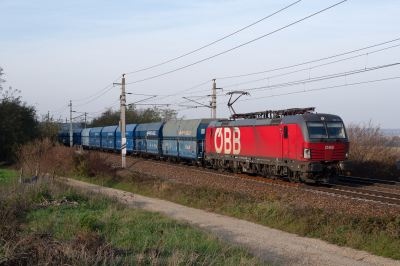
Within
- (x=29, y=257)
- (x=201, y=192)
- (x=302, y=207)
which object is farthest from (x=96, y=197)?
(x=29, y=257)

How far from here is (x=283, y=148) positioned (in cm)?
1888

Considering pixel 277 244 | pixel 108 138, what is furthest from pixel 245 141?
pixel 108 138

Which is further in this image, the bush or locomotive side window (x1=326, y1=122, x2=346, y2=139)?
the bush

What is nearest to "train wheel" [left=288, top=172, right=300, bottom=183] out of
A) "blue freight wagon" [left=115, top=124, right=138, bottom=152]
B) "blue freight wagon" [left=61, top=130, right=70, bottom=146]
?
"blue freight wagon" [left=115, top=124, right=138, bottom=152]

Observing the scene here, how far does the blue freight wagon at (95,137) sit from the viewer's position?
2026 inches

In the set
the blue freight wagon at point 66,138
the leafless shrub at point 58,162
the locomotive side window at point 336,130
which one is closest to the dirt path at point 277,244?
the locomotive side window at point 336,130

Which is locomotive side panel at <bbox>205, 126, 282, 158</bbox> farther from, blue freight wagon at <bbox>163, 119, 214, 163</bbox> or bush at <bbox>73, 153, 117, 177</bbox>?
bush at <bbox>73, 153, 117, 177</bbox>

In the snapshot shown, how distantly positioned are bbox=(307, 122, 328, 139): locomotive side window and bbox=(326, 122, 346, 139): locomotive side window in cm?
32

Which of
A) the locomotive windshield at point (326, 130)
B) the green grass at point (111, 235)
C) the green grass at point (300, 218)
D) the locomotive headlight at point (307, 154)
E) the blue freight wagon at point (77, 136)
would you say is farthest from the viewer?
the blue freight wagon at point (77, 136)

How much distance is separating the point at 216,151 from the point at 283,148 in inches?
293

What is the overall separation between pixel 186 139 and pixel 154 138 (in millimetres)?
6657

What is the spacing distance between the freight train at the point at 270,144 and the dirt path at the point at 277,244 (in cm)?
647

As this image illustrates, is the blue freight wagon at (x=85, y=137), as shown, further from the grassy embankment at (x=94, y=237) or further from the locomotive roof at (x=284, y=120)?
the grassy embankment at (x=94, y=237)

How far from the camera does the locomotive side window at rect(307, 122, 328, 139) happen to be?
17.4 meters
